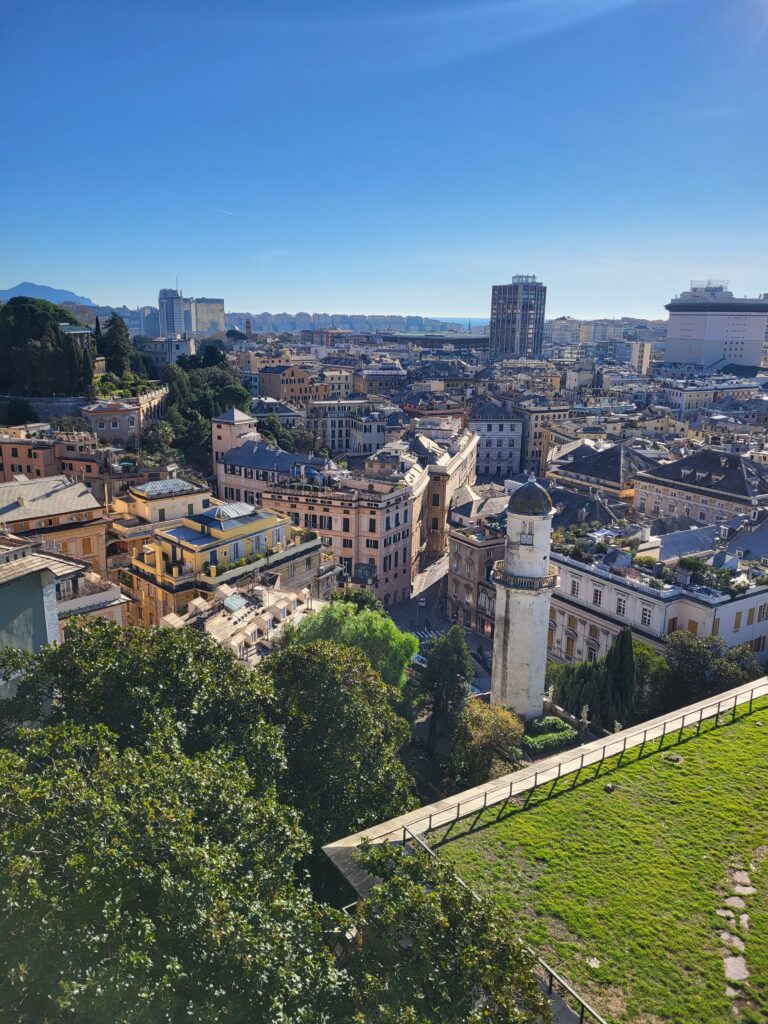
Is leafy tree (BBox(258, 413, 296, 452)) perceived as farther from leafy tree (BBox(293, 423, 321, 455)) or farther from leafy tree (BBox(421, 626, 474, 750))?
leafy tree (BBox(421, 626, 474, 750))

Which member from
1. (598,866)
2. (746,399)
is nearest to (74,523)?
(598,866)

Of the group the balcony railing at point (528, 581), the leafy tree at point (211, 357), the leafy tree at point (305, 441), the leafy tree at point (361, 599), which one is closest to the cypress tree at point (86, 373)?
the leafy tree at point (305, 441)

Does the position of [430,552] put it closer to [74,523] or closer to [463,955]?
[74,523]

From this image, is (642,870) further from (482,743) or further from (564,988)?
(482,743)

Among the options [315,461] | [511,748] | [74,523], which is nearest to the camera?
[511,748]

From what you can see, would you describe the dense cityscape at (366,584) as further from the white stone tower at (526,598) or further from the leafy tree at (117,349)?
the leafy tree at (117,349)

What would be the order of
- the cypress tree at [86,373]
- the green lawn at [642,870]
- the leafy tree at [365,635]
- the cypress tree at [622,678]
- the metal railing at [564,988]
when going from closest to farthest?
the metal railing at [564,988] → the green lawn at [642,870] → the leafy tree at [365,635] → the cypress tree at [622,678] → the cypress tree at [86,373]
